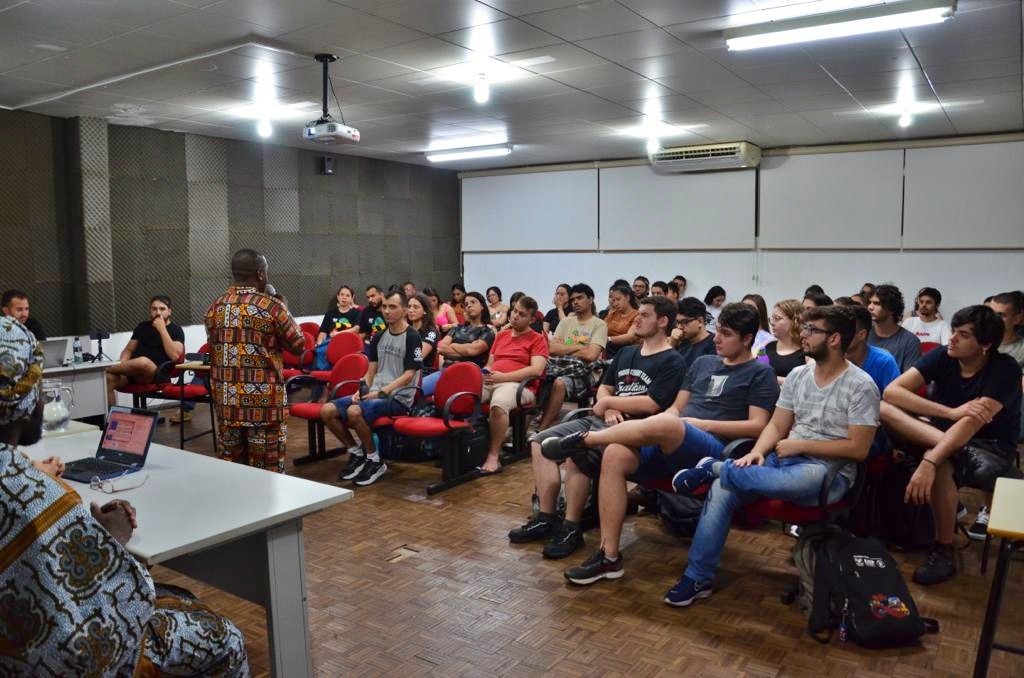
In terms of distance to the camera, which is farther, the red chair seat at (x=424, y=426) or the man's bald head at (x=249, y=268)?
the red chair seat at (x=424, y=426)

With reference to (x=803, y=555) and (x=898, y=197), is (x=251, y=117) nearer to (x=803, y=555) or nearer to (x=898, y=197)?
(x=803, y=555)

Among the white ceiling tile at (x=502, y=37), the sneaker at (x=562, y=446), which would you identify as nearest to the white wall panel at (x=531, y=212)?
the white ceiling tile at (x=502, y=37)

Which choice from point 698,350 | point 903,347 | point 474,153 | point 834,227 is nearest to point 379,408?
point 698,350

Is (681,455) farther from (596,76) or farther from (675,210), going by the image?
(675,210)

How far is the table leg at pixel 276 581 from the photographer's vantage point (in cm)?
235

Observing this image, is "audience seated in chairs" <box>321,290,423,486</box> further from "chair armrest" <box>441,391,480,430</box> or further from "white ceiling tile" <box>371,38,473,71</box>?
"white ceiling tile" <box>371,38,473,71</box>

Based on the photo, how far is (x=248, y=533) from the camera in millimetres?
2219

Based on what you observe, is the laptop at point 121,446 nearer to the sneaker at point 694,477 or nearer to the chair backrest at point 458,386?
the sneaker at point 694,477

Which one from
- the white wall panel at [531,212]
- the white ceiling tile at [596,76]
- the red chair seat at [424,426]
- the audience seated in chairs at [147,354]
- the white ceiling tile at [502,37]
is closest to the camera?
the white ceiling tile at [502,37]

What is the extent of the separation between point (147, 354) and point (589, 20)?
15.4ft

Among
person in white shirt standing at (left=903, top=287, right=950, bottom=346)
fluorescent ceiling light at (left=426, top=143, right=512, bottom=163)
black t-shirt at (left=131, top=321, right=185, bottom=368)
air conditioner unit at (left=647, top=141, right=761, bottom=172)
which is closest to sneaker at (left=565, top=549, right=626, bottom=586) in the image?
black t-shirt at (left=131, top=321, right=185, bottom=368)

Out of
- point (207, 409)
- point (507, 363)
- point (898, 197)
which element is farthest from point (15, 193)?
point (898, 197)

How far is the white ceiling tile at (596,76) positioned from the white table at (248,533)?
165 inches

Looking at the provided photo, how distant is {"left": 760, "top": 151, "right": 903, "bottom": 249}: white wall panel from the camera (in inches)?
355
